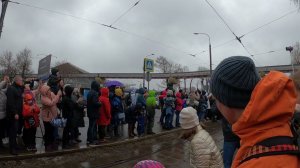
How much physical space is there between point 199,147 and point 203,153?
0.30ft

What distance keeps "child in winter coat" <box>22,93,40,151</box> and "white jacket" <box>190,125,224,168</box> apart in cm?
656

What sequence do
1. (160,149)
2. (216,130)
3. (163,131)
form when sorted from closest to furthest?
(160,149) → (163,131) → (216,130)

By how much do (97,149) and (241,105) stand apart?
31.4 feet

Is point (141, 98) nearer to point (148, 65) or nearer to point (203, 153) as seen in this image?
point (148, 65)

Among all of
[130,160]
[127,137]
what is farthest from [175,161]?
[127,137]

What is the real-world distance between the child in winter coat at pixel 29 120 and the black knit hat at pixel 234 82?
28.5 feet

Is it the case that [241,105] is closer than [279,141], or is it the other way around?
[279,141]

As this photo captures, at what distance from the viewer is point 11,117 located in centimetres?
931

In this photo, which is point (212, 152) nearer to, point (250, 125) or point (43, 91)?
point (250, 125)

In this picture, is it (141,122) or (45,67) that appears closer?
(141,122)

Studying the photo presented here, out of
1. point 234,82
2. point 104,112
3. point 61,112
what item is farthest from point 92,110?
point 234,82

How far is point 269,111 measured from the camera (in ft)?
5.33

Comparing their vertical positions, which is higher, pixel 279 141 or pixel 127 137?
pixel 279 141

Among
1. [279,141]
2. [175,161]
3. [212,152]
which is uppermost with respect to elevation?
[279,141]
